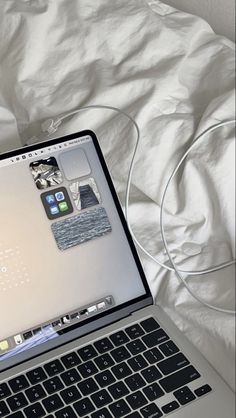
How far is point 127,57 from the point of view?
85 cm

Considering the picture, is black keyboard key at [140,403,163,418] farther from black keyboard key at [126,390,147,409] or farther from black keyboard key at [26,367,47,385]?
black keyboard key at [26,367,47,385]

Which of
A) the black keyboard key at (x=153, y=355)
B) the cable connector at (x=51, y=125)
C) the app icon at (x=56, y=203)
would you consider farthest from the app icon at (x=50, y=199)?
the black keyboard key at (x=153, y=355)

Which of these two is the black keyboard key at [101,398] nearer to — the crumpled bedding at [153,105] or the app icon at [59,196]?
the crumpled bedding at [153,105]

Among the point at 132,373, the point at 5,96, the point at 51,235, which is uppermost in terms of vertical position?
the point at 5,96

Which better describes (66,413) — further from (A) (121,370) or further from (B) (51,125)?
(B) (51,125)

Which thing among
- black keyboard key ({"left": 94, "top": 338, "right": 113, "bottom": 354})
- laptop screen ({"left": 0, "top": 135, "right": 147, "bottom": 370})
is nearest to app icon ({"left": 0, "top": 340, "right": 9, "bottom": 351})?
laptop screen ({"left": 0, "top": 135, "right": 147, "bottom": 370})

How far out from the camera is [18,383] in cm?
71

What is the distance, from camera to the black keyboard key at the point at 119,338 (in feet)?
2.43

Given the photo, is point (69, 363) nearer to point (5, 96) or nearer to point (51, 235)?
point (51, 235)

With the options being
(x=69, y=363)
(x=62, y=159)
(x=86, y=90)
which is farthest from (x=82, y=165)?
(x=69, y=363)

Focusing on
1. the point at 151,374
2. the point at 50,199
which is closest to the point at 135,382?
the point at 151,374

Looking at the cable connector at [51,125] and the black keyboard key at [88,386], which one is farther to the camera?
the cable connector at [51,125]

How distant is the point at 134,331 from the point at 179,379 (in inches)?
3.2

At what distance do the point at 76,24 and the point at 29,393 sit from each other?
495mm
